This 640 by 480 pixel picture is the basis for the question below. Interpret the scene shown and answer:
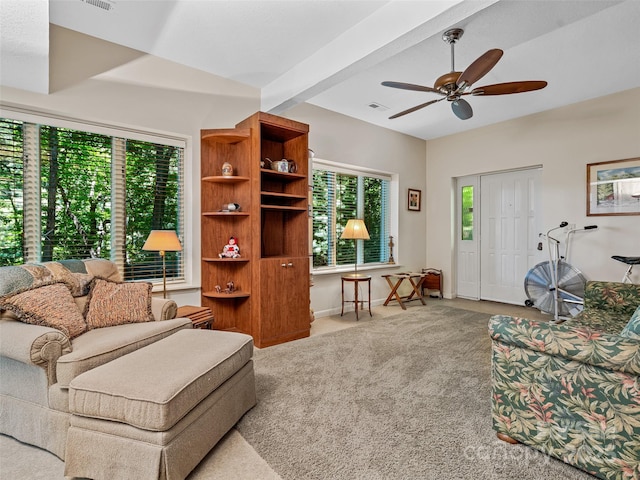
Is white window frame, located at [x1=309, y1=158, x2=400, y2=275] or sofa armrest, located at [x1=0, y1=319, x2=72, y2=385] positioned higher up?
white window frame, located at [x1=309, y1=158, x2=400, y2=275]

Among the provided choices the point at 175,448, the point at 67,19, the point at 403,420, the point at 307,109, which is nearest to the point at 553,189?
the point at 307,109

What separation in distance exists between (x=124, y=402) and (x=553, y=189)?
16.9 feet

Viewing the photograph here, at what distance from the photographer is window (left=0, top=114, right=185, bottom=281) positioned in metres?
2.59

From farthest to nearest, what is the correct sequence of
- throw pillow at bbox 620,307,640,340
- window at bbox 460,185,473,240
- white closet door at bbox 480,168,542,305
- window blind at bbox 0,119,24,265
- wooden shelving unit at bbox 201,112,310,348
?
window at bbox 460,185,473,240
white closet door at bbox 480,168,542,305
wooden shelving unit at bbox 201,112,310,348
window blind at bbox 0,119,24,265
throw pillow at bbox 620,307,640,340

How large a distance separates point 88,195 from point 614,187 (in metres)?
5.55

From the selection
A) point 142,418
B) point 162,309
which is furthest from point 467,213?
point 142,418

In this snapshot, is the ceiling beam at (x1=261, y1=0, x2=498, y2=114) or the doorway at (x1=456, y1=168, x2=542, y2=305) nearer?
the ceiling beam at (x1=261, y1=0, x2=498, y2=114)

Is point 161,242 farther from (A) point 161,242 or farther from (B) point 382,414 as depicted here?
(B) point 382,414

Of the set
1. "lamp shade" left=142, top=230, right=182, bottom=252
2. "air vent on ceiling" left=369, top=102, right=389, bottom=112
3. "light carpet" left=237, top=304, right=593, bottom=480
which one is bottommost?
"light carpet" left=237, top=304, right=593, bottom=480

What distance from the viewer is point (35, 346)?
5.12ft

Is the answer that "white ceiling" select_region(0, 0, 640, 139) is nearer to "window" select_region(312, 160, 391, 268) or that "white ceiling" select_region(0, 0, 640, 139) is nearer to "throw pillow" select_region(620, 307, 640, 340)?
"window" select_region(312, 160, 391, 268)

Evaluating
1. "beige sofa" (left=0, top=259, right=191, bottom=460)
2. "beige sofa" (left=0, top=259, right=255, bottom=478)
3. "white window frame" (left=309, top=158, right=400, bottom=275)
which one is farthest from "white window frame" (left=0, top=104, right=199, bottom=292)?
"white window frame" (left=309, top=158, right=400, bottom=275)

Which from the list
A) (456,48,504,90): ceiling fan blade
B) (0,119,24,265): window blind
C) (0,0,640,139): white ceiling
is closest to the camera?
(456,48,504,90): ceiling fan blade

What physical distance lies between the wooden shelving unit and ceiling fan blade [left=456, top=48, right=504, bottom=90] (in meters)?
1.62
